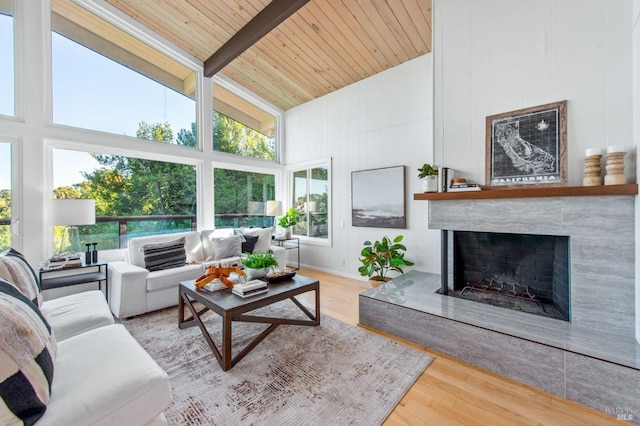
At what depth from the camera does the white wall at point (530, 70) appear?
203cm

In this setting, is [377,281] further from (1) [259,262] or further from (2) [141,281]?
(2) [141,281]

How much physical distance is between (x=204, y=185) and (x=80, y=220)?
1832 mm

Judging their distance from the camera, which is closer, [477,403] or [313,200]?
[477,403]

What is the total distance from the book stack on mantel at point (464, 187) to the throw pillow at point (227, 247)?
121 inches

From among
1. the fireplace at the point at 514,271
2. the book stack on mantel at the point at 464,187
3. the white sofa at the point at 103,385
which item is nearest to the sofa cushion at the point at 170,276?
the white sofa at the point at 103,385

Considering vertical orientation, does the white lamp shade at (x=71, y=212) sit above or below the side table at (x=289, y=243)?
above

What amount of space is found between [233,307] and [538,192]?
2.60 m

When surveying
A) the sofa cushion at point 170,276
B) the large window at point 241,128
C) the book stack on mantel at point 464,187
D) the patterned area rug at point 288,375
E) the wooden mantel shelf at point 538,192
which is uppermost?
the large window at point 241,128

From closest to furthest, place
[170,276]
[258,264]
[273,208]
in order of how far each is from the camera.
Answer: [258,264], [170,276], [273,208]

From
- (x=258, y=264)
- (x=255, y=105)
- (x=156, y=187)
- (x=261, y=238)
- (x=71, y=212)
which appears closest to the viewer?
(x=258, y=264)

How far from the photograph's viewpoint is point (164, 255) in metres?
3.37

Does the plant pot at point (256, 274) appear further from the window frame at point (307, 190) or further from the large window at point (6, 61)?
the large window at point (6, 61)

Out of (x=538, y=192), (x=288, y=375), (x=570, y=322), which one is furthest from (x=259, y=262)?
(x=570, y=322)

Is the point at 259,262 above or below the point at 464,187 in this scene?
below
